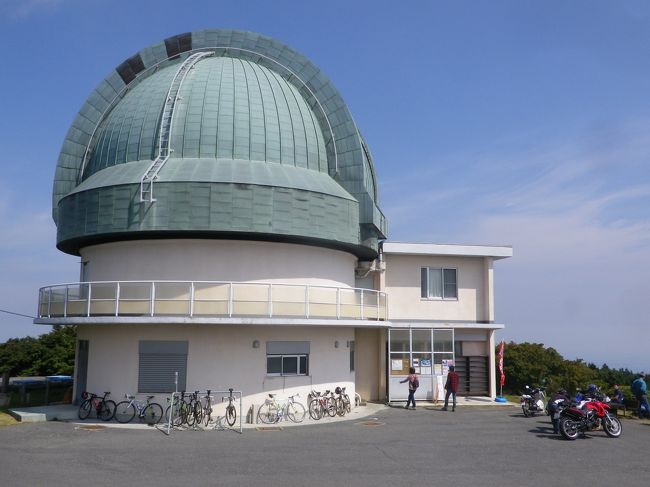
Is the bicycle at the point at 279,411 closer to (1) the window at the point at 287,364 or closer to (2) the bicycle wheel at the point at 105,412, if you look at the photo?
(1) the window at the point at 287,364

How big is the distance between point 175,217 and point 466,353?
15.1m

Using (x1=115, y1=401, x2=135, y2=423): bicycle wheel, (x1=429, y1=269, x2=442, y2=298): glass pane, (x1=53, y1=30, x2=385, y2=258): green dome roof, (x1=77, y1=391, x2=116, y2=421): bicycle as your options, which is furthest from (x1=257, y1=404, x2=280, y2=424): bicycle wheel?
(x1=429, y1=269, x2=442, y2=298): glass pane

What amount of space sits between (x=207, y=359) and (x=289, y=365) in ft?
9.70

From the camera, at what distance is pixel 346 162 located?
85.3 feet

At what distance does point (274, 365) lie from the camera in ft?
72.3

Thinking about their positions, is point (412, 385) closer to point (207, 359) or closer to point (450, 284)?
point (450, 284)

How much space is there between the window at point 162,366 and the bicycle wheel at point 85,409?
181cm

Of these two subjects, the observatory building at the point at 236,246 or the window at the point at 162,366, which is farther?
the observatory building at the point at 236,246

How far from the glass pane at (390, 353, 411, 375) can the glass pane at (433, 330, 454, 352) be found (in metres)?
1.37

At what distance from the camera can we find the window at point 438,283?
28906 millimetres

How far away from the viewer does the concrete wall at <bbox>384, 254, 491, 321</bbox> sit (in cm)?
2852

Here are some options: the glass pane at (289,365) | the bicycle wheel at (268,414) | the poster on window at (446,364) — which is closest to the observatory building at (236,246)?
the glass pane at (289,365)

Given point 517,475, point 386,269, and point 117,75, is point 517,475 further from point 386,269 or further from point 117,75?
point 117,75

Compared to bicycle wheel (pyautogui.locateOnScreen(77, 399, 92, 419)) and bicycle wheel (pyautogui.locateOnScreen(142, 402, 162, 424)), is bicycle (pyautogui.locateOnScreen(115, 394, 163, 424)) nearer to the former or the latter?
bicycle wheel (pyautogui.locateOnScreen(142, 402, 162, 424))
